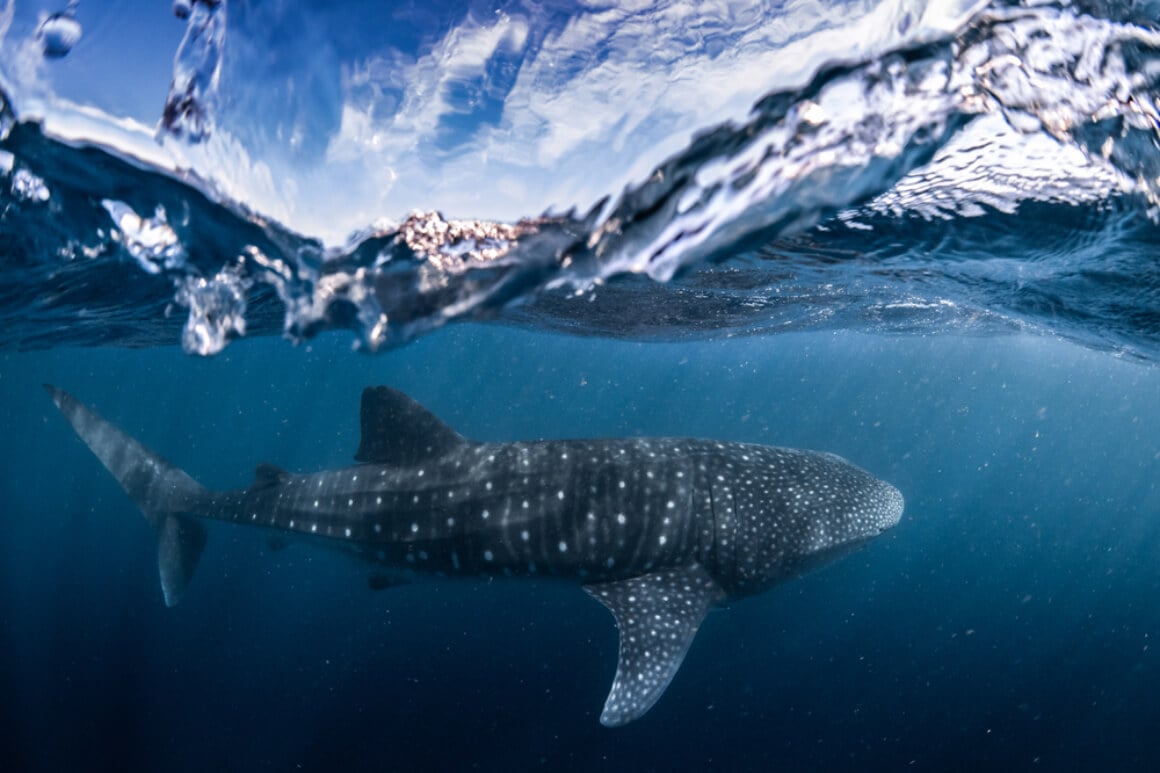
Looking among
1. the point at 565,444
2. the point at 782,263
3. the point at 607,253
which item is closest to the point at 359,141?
the point at 607,253

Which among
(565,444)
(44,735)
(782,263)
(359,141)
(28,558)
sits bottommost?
(28,558)

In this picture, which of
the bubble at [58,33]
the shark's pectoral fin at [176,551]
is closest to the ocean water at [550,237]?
the bubble at [58,33]

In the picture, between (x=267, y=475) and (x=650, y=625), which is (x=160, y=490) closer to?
(x=267, y=475)

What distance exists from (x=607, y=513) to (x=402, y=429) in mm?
2870

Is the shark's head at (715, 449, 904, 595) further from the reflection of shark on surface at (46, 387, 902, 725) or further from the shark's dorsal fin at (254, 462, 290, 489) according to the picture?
the shark's dorsal fin at (254, 462, 290, 489)

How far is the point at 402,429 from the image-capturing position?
7793mm

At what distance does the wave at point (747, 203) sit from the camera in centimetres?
416

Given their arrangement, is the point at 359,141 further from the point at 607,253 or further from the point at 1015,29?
the point at 1015,29

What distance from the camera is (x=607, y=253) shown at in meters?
6.53

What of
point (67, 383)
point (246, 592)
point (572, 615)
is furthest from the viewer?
point (67, 383)

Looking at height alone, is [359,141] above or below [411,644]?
above

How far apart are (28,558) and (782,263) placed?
67.2 metres

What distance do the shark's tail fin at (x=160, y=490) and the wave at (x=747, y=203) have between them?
2115mm

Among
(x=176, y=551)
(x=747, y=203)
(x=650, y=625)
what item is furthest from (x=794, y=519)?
(x=176, y=551)
